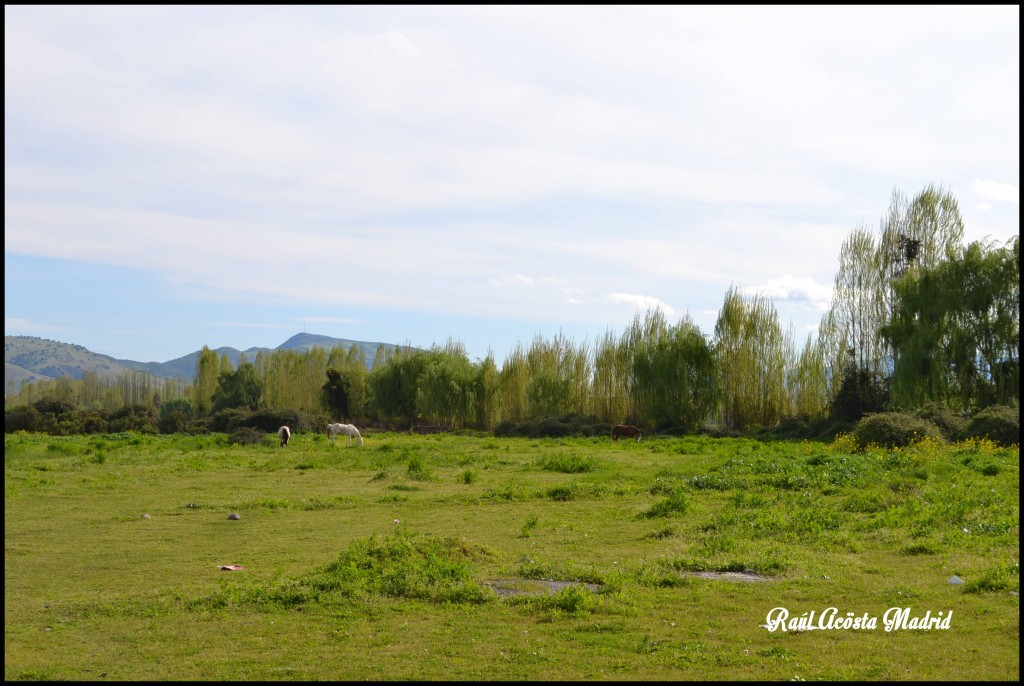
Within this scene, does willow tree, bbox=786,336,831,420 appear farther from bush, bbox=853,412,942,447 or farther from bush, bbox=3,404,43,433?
bush, bbox=3,404,43,433

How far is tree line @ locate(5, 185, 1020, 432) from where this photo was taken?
2947 centimetres

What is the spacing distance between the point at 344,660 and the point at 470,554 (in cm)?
345

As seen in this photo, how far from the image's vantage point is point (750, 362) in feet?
133

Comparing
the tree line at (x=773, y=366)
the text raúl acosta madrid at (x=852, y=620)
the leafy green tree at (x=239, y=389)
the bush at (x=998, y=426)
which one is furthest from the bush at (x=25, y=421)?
the text raúl acosta madrid at (x=852, y=620)

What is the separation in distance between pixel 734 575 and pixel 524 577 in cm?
229

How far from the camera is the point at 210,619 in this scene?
23.8 ft

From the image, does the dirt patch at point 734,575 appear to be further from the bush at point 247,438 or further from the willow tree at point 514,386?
the willow tree at point 514,386

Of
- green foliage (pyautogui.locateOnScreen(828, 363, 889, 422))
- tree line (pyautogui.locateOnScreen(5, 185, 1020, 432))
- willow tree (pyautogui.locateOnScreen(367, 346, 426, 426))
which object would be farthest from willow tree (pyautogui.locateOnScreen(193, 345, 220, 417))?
green foliage (pyautogui.locateOnScreen(828, 363, 889, 422))

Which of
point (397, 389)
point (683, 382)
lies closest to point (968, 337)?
point (683, 382)

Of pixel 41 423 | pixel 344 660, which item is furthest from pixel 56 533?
A: pixel 41 423

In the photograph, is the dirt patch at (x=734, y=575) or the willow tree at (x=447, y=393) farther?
the willow tree at (x=447, y=393)

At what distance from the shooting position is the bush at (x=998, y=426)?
881 inches

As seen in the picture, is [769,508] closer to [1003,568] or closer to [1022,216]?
[1003,568]

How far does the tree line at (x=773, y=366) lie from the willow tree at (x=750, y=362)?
0.17 ft
